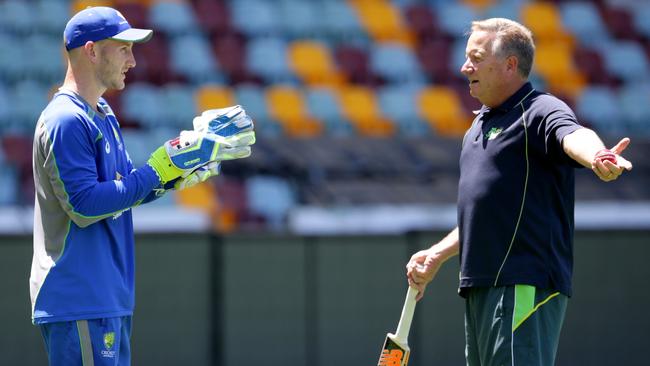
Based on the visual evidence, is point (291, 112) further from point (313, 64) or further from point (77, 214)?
point (77, 214)

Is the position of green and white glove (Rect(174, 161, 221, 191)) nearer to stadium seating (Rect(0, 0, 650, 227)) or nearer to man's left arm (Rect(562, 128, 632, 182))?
man's left arm (Rect(562, 128, 632, 182))

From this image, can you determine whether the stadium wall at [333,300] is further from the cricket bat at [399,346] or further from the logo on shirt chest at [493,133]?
the logo on shirt chest at [493,133]

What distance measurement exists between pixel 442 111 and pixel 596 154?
9.19 meters

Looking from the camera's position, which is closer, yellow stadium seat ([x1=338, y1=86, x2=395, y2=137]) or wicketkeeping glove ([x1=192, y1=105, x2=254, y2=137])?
wicketkeeping glove ([x1=192, y1=105, x2=254, y2=137])

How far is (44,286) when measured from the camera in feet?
11.3

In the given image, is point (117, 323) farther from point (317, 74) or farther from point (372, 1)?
point (372, 1)

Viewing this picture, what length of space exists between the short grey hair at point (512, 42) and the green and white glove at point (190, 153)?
981 mm

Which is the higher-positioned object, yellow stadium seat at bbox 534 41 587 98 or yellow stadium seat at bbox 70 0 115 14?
yellow stadium seat at bbox 70 0 115 14

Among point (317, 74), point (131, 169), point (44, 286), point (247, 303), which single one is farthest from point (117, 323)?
point (317, 74)

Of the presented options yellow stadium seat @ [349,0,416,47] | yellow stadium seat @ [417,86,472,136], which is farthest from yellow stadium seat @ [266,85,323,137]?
yellow stadium seat @ [349,0,416,47]

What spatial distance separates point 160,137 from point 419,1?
5007mm

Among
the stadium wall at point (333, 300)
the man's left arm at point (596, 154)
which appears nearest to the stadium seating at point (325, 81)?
the stadium wall at point (333, 300)

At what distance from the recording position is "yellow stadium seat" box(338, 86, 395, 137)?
38.8 feet

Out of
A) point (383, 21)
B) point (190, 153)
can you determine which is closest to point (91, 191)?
point (190, 153)
